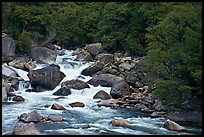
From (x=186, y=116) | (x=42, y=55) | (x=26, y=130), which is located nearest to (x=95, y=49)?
(x=42, y=55)

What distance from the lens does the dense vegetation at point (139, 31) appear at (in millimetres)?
17812

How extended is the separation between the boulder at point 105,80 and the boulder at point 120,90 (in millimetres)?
1401

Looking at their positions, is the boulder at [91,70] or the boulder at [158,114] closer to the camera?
the boulder at [158,114]

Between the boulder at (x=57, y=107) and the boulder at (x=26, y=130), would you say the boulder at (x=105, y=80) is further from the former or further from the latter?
the boulder at (x=26, y=130)

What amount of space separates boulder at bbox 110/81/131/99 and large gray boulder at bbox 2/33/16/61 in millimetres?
9288

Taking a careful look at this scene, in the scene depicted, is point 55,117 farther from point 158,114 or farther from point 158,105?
point 158,105

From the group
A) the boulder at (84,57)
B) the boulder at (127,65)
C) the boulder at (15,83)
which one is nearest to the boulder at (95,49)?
the boulder at (84,57)

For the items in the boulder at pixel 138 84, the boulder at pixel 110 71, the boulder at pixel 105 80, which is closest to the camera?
the boulder at pixel 138 84

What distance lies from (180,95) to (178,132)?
8.92 ft

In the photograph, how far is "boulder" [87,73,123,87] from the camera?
23.1 metres

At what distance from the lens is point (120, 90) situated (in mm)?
21250

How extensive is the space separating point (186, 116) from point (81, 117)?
4.39m

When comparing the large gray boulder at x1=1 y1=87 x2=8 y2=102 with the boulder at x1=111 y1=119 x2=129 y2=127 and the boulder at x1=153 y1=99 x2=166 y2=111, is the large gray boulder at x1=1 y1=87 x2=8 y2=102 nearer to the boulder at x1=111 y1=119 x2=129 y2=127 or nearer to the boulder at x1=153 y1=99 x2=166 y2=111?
the boulder at x1=111 y1=119 x2=129 y2=127

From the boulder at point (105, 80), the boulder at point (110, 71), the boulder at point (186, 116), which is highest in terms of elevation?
the boulder at point (110, 71)
